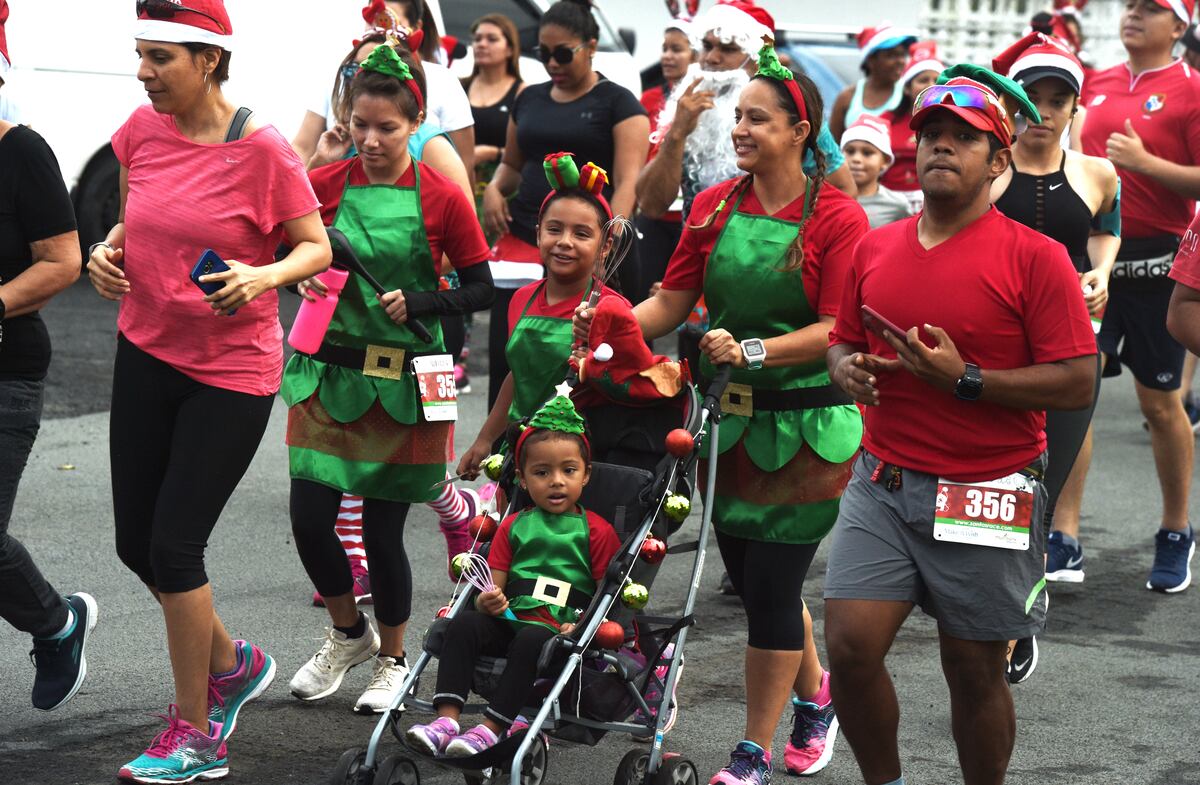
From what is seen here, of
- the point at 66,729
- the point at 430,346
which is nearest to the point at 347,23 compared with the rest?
the point at 430,346

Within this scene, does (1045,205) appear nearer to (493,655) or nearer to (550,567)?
(550,567)

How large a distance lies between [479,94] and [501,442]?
5.11 m

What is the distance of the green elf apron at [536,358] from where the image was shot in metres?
5.19

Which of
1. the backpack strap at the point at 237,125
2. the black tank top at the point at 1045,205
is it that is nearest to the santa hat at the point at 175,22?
the backpack strap at the point at 237,125

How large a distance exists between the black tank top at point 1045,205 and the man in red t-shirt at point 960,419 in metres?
1.64

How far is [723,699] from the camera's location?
557 cm

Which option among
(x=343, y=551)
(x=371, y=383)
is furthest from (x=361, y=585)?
(x=371, y=383)

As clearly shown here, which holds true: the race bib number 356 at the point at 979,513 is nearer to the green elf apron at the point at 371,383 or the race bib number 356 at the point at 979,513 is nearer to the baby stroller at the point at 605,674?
the baby stroller at the point at 605,674

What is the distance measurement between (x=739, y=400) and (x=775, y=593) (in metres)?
0.54

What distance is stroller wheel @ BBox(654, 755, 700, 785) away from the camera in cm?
436

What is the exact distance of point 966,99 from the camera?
156 inches

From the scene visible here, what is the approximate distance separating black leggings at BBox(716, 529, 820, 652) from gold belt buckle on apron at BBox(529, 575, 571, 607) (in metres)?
0.58

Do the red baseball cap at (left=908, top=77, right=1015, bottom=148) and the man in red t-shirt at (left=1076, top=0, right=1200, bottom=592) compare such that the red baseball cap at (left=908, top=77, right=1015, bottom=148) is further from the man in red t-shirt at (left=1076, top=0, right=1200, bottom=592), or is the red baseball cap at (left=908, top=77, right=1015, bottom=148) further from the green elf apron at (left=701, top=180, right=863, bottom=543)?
the man in red t-shirt at (left=1076, top=0, right=1200, bottom=592)

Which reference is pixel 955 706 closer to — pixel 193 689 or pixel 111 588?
pixel 193 689
